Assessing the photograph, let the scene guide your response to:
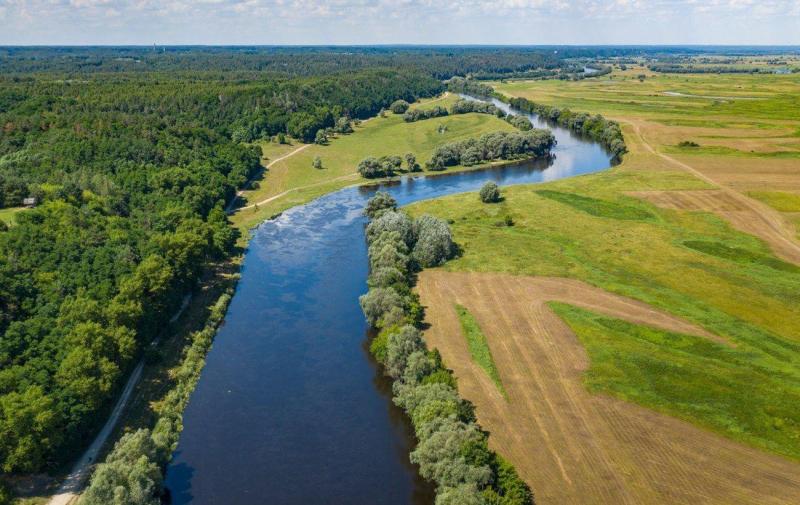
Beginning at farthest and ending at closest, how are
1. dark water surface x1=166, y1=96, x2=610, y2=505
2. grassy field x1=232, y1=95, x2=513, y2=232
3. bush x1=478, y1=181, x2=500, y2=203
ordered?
grassy field x1=232, y1=95, x2=513, y2=232 → bush x1=478, y1=181, x2=500, y2=203 → dark water surface x1=166, y1=96, x2=610, y2=505

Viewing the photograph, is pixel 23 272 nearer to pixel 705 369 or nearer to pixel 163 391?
pixel 163 391

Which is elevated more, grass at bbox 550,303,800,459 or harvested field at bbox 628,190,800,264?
harvested field at bbox 628,190,800,264

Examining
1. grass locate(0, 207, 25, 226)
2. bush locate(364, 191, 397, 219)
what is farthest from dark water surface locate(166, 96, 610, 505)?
grass locate(0, 207, 25, 226)

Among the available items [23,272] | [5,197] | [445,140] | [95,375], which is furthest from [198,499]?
[445,140]

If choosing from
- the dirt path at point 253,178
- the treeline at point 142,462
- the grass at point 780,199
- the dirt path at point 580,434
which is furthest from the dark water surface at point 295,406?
the grass at point 780,199

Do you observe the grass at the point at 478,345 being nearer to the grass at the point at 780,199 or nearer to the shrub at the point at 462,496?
the shrub at the point at 462,496

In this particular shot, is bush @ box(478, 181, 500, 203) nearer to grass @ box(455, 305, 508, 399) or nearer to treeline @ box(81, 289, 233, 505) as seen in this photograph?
grass @ box(455, 305, 508, 399)

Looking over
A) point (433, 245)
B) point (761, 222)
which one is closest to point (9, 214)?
point (433, 245)
